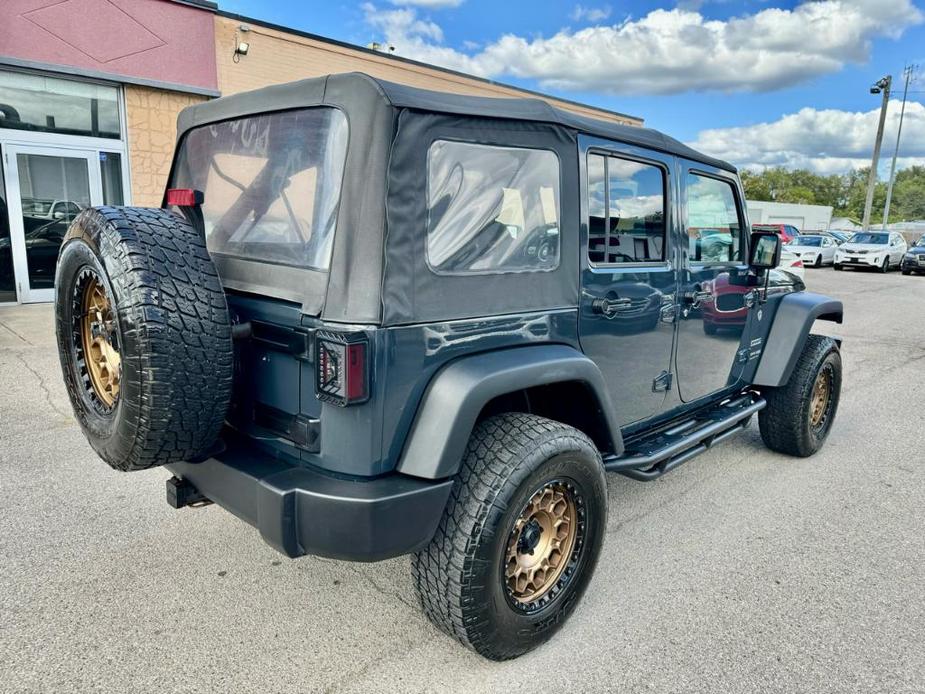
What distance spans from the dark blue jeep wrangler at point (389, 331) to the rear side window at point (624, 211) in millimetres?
17

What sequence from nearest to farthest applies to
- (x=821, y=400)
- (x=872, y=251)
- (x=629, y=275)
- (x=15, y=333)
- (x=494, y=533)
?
(x=494, y=533)
(x=629, y=275)
(x=821, y=400)
(x=15, y=333)
(x=872, y=251)

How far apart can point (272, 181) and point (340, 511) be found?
4.14 ft

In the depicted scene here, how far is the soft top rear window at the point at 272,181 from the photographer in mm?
2191

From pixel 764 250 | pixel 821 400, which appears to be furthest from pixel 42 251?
pixel 821 400

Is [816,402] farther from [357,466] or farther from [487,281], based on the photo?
[357,466]

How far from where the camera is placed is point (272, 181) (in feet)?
8.09

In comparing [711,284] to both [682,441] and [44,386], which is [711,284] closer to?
[682,441]

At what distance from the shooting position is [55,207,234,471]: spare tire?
201cm

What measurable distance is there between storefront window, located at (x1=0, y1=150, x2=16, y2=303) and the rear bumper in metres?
9.44

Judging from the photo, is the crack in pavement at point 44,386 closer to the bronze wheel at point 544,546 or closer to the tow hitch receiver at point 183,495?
the tow hitch receiver at point 183,495

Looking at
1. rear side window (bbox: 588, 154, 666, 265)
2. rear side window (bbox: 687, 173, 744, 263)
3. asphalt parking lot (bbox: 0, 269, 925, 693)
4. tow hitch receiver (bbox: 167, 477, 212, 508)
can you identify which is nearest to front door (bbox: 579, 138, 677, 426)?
rear side window (bbox: 588, 154, 666, 265)

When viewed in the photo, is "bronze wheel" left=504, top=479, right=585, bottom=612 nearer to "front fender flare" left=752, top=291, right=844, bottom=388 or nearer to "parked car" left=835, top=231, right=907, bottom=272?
"front fender flare" left=752, top=291, right=844, bottom=388

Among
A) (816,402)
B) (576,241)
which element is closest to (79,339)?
(576,241)

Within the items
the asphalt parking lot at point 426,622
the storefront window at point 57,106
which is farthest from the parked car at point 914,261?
the storefront window at point 57,106
